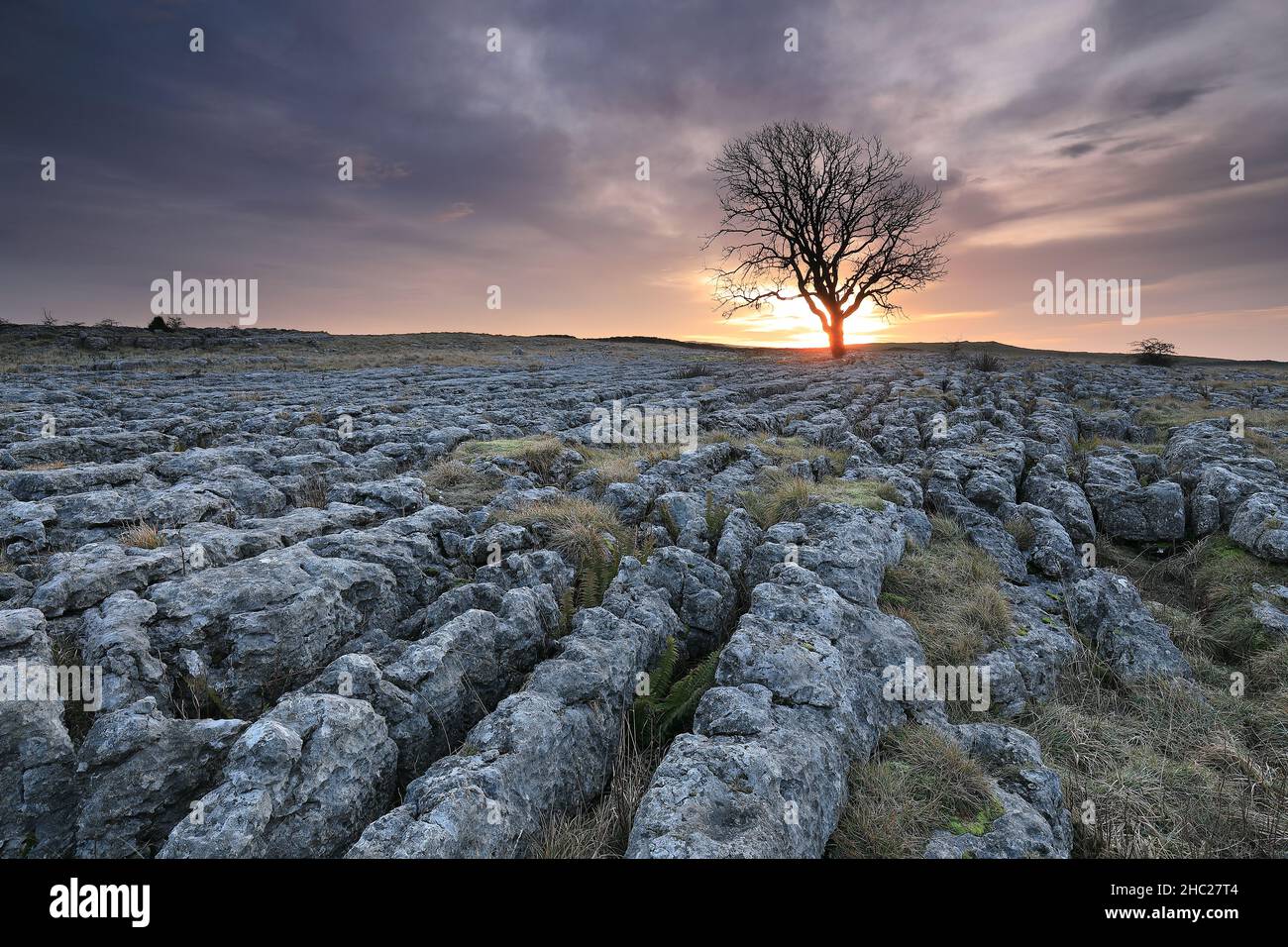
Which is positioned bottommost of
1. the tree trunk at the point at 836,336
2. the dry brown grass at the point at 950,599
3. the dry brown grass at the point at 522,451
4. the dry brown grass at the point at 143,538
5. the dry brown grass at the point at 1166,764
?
the dry brown grass at the point at 1166,764

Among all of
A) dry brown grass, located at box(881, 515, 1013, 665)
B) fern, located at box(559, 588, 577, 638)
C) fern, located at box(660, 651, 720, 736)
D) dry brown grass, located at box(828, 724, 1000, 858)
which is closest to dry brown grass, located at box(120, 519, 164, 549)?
fern, located at box(559, 588, 577, 638)

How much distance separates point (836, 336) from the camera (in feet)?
145

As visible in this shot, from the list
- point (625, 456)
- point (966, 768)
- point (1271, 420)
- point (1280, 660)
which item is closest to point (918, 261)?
point (1271, 420)

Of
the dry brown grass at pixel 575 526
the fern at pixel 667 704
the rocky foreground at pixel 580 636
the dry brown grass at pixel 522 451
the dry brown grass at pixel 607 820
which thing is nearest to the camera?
the rocky foreground at pixel 580 636

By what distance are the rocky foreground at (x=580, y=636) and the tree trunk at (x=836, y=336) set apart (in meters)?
33.0

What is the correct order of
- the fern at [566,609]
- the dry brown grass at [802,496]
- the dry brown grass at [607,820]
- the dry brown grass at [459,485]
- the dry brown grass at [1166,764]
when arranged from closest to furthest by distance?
1. the dry brown grass at [607,820]
2. the dry brown grass at [1166,764]
3. the fern at [566,609]
4. the dry brown grass at [802,496]
5. the dry brown grass at [459,485]

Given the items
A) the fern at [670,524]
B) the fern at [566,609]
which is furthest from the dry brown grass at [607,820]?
the fern at [670,524]

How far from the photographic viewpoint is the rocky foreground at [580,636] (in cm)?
352

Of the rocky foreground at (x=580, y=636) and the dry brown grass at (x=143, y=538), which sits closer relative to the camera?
the rocky foreground at (x=580, y=636)

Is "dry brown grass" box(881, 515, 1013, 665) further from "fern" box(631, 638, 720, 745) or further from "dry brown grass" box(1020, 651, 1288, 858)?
"fern" box(631, 638, 720, 745)

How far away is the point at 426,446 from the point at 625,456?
4385 millimetres

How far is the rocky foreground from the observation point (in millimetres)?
3520

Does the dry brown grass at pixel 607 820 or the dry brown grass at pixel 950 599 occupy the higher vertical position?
the dry brown grass at pixel 950 599

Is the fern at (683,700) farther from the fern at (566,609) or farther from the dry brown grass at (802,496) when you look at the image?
the dry brown grass at (802,496)
